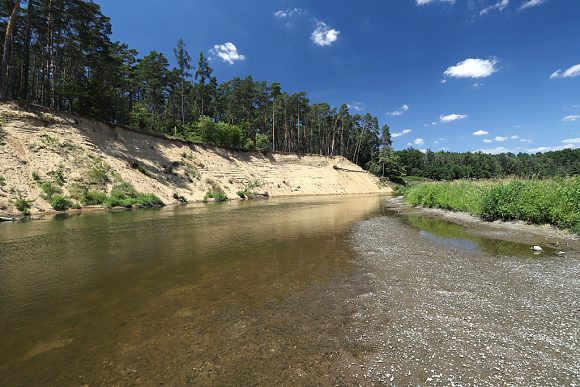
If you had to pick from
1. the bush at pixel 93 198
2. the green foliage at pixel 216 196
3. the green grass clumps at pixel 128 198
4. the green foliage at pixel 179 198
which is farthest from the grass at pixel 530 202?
the bush at pixel 93 198

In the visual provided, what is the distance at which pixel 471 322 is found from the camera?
17.4ft

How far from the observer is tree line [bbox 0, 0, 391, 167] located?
38.5m

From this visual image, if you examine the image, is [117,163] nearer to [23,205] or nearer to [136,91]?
[23,205]

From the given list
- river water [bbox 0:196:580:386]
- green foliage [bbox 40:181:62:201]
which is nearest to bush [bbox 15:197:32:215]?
green foliage [bbox 40:181:62:201]

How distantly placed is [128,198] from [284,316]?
31674 millimetres

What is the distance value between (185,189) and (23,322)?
124 feet

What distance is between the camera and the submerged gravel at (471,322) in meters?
A: 3.97

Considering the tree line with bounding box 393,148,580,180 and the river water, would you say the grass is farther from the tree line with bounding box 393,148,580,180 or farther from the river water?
the tree line with bounding box 393,148,580,180

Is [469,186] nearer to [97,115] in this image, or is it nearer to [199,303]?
[199,303]

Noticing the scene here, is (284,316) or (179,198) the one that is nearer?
(284,316)

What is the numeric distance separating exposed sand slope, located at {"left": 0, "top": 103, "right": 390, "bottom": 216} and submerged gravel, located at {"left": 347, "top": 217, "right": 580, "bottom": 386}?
2962 cm

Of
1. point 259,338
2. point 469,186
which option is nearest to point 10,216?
point 259,338

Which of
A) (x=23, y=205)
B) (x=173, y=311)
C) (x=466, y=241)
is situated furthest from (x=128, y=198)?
(x=466, y=241)

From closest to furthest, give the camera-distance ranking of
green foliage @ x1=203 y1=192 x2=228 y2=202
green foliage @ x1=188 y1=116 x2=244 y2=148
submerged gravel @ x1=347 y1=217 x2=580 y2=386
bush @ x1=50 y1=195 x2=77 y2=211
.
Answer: submerged gravel @ x1=347 y1=217 x2=580 y2=386 < bush @ x1=50 y1=195 x2=77 y2=211 < green foliage @ x1=203 y1=192 x2=228 y2=202 < green foliage @ x1=188 y1=116 x2=244 y2=148
